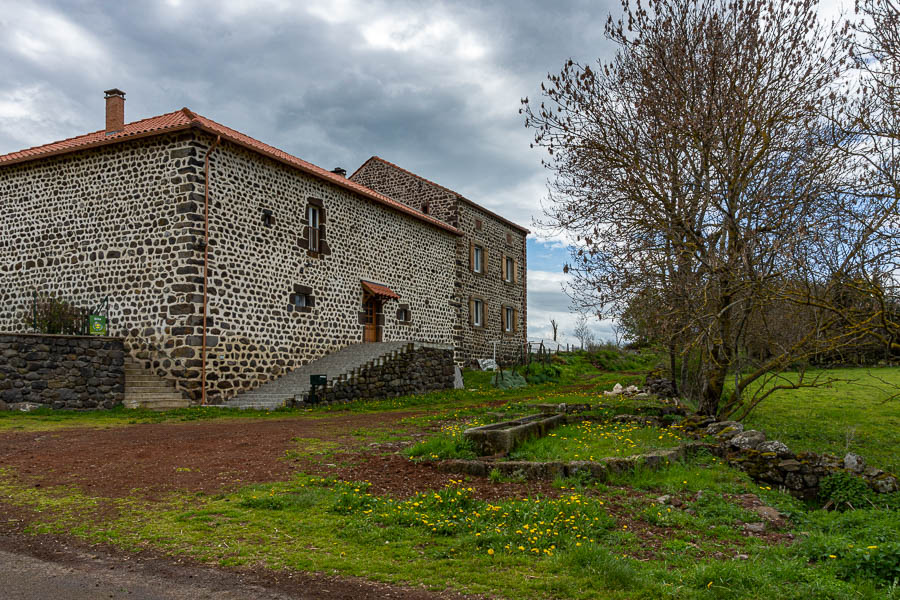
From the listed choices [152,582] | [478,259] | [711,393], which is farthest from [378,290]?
[152,582]

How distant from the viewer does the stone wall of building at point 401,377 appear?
17.6 m

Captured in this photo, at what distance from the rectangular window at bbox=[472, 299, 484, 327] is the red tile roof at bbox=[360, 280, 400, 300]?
7.61m

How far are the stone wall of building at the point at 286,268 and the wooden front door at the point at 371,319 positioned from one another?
0.70 feet

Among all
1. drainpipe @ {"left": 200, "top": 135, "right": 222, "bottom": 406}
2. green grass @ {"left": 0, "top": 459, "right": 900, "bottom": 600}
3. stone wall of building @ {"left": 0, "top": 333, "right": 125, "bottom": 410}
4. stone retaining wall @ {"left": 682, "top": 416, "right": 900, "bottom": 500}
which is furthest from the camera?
drainpipe @ {"left": 200, "top": 135, "right": 222, "bottom": 406}

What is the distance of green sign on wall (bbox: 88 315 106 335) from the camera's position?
15941 mm

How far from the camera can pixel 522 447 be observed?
8.38m

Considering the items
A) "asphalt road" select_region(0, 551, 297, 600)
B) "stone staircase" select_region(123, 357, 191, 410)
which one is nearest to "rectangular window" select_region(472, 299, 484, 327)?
"stone staircase" select_region(123, 357, 191, 410)

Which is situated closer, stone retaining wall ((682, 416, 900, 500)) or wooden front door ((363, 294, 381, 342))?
stone retaining wall ((682, 416, 900, 500))

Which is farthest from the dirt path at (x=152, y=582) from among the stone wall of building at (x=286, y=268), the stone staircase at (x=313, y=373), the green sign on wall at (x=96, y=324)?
the green sign on wall at (x=96, y=324)

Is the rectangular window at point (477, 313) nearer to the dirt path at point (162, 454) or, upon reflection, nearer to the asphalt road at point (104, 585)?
the dirt path at point (162, 454)

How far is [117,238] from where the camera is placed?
16562 millimetres

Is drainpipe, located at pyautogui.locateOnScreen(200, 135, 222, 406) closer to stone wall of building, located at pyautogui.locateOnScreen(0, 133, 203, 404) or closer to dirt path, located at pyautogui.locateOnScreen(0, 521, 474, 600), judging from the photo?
stone wall of building, located at pyautogui.locateOnScreen(0, 133, 203, 404)

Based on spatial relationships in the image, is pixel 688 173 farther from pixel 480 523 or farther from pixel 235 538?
pixel 235 538

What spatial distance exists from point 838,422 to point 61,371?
16.7m
